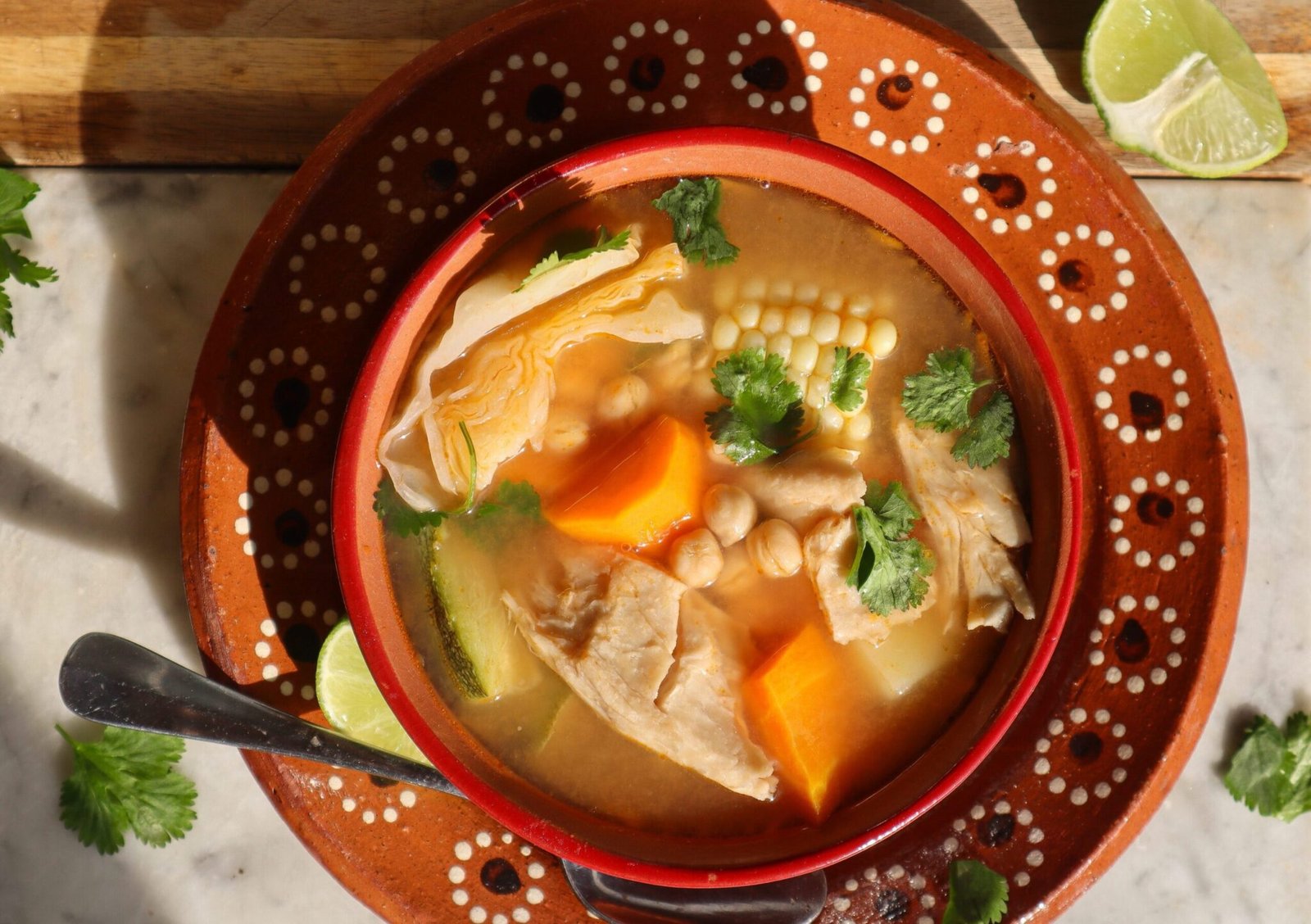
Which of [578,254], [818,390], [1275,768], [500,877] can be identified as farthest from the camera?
[1275,768]

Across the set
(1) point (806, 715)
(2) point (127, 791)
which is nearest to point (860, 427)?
(1) point (806, 715)

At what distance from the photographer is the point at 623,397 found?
1.99 metres

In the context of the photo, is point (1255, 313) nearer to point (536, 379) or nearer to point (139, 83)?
point (536, 379)

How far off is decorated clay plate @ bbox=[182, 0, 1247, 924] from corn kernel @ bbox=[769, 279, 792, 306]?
332 millimetres

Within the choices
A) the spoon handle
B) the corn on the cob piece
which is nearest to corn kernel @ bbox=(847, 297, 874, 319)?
the corn on the cob piece

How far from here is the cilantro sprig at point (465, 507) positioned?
1939 mm

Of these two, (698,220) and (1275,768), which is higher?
(698,220)

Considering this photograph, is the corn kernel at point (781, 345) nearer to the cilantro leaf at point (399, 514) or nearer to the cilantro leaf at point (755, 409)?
the cilantro leaf at point (755, 409)

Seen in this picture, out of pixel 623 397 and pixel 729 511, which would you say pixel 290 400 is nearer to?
pixel 623 397

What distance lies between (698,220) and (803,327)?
0.29 metres

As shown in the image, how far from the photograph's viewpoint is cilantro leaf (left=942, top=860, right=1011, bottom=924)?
2.04m

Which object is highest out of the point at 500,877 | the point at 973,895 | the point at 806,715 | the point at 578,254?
the point at 578,254

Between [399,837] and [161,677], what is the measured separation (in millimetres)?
579

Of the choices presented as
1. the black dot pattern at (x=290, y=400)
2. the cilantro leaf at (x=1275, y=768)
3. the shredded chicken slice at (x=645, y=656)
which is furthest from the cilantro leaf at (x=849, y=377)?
the cilantro leaf at (x=1275, y=768)
